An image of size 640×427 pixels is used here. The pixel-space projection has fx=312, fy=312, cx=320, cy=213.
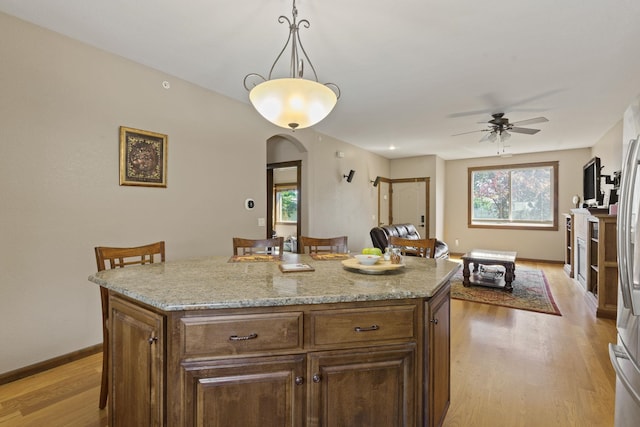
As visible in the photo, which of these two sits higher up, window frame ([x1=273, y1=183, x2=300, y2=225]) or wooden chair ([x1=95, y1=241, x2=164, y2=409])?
window frame ([x1=273, y1=183, x2=300, y2=225])

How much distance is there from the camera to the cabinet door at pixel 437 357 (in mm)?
1331

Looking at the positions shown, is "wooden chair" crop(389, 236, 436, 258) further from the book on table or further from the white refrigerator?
the white refrigerator

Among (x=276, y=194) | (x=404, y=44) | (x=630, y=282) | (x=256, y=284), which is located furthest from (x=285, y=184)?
(x=630, y=282)

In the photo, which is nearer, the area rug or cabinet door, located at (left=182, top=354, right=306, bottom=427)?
cabinet door, located at (left=182, top=354, right=306, bottom=427)

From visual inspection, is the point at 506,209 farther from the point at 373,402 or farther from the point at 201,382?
the point at 201,382

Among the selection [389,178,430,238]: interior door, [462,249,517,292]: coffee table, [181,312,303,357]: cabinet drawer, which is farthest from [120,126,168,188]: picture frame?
[389,178,430,238]: interior door

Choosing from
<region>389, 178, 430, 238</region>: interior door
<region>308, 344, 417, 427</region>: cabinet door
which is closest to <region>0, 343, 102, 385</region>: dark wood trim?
<region>308, 344, 417, 427</region>: cabinet door

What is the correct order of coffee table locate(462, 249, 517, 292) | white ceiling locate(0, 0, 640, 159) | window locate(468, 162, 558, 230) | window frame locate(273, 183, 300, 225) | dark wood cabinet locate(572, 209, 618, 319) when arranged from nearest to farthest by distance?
white ceiling locate(0, 0, 640, 159)
dark wood cabinet locate(572, 209, 618, 319)
coffee table locate(462, 249, 517, 292)
window locate(468, 162, 558, 230)
window frame locate(273, 183, 300, 225)

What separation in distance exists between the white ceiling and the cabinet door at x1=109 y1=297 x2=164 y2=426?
1.96m

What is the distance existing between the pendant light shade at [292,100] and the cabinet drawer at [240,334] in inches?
44.4

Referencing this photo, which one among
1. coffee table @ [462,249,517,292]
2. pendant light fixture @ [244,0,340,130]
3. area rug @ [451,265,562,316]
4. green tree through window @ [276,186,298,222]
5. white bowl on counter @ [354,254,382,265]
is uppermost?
pendant light fixture @ [244,0,340,130]

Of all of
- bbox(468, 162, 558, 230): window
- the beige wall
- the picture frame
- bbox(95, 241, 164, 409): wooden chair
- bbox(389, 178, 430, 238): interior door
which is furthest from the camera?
bbox(389, 178, 430, 238): interior door

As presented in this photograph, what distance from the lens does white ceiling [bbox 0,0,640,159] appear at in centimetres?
209

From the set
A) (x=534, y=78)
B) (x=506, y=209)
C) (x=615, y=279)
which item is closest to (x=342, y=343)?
(x=534, y=78)
